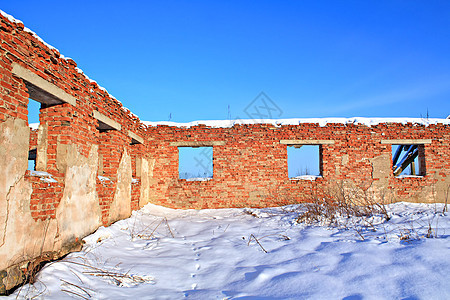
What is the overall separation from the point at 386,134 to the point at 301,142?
9.19 ft

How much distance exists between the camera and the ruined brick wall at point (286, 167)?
9383mm

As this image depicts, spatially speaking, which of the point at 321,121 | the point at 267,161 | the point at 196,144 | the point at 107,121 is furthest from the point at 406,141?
the point at 107,121

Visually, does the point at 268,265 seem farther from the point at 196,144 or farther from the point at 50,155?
the point at 196,144

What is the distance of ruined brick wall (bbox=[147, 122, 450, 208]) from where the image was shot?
9383mm

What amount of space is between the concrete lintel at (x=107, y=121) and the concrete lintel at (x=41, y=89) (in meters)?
0.89

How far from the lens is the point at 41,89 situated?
160 inches

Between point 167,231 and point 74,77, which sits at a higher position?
point 74,77

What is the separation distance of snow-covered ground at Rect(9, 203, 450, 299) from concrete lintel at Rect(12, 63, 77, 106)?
2304 mm

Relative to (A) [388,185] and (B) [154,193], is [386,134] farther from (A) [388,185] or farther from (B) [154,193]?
(B) [154,193]

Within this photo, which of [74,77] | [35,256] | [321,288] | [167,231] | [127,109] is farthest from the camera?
[127,109]

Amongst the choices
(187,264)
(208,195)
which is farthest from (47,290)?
(208,195)

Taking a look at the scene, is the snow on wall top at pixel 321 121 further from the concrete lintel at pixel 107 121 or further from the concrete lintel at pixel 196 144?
the concrete lintel at pixel 107 121

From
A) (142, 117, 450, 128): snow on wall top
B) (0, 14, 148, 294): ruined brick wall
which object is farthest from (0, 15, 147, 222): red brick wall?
(142, 117, 450, 128): snow on wall top

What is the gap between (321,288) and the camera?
2762 mm
